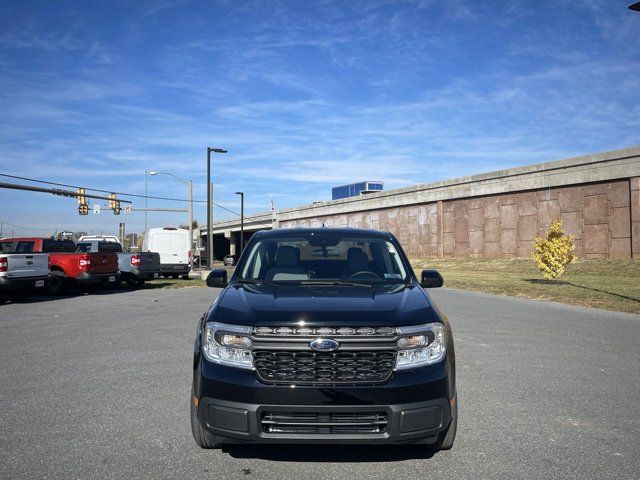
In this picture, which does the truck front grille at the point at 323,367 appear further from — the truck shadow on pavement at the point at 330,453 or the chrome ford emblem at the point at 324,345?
the truck shadow on pavement at the point at 330,453

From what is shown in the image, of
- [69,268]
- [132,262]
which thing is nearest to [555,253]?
[132,262]

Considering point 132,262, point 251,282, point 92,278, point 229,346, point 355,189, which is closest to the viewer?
point 229,346

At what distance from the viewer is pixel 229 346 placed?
361 cm

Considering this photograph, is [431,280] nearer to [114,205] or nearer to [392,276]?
[392,276]

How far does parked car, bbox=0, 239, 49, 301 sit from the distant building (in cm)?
5562

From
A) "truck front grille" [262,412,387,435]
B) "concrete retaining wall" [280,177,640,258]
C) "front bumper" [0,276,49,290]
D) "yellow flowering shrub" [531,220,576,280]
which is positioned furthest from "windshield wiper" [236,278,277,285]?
"concrete retaining wall" [280,177,640,258]

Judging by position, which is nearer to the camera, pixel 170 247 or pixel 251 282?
pixel 251 282

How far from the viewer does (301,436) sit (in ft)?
11.1

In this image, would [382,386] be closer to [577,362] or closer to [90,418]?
[90,418]

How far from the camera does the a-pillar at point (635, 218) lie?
94.3 feet

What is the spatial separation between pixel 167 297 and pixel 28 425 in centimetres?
1361

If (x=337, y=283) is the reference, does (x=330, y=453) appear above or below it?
below

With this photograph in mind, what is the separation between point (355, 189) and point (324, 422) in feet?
255

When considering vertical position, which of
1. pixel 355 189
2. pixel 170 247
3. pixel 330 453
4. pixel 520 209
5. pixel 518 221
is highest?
pixel 355 189
